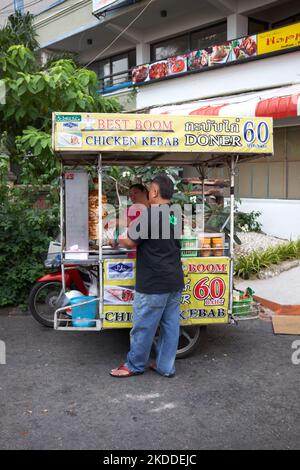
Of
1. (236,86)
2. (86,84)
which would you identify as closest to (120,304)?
(86,84)

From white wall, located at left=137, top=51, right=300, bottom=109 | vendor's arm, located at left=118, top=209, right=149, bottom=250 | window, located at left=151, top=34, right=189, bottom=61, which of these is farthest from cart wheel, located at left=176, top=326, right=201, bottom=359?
window, located at left=151, top=34, right=189, bottom=61

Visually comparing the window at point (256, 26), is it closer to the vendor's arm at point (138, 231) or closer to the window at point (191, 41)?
the window at point (191, 41)

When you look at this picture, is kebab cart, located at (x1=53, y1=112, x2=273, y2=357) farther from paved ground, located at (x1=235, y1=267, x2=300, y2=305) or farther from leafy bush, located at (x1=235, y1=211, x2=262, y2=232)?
leafy bush, located at (x1=235, y1=211, x2=262, y2=232)

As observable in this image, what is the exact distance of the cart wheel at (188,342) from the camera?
15.9ft

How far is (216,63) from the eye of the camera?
12359 mm

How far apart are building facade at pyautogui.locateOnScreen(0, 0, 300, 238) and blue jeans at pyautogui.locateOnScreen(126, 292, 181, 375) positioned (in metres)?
6.28

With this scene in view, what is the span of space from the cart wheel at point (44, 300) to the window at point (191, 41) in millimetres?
10354

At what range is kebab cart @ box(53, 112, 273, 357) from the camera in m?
4.27

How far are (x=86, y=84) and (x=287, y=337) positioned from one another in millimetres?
4281

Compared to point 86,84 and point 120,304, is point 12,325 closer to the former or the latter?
point 120,304

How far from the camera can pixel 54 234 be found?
737cm

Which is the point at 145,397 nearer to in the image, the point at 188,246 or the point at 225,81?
the point at 188,246

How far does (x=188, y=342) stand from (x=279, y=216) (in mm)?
6658

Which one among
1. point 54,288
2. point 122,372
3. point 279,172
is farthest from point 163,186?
point 279,172
